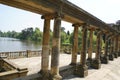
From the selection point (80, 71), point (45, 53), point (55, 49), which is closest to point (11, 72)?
point (45, 53)

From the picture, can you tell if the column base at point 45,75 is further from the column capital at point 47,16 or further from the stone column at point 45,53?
the column capital at point 47,16

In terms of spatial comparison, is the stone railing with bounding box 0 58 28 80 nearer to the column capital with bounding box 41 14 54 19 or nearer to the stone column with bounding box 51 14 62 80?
the stone column with bounding box 51 14 62 80

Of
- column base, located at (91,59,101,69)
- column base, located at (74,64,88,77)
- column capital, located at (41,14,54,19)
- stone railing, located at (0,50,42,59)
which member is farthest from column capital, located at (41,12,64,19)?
stone railing, located at (0,50,42,59)

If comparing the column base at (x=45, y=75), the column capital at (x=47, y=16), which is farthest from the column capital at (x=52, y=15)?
the column base at (x=45, y=75)

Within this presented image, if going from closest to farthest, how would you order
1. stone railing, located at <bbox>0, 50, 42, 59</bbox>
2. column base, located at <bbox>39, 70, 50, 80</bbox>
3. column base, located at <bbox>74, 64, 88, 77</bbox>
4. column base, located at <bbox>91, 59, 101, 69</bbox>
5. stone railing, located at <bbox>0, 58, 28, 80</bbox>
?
column base, located at <bbox>39, 70, 50, 80</bbox>, stone railing, located at <bbox>0, 58, 28, 80</bbox>, column base, located at <bbox>74, 64, 88, 77</bbox>, column base, located at <bbox>91, 59, 101, 69</bbox>, stone railing, located at <bbox>0, 50, 42, 59</bbox>

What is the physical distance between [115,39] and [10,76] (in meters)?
24.5

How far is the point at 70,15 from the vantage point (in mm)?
11203

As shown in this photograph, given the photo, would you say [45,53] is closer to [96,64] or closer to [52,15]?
[52,15]

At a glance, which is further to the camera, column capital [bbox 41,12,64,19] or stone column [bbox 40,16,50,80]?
stone column [bbox 40,16,50,80]

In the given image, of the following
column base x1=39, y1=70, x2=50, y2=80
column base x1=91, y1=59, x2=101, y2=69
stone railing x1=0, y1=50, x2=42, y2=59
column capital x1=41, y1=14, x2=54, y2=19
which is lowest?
column base x1=91, y1=59, x2=101, y2=69

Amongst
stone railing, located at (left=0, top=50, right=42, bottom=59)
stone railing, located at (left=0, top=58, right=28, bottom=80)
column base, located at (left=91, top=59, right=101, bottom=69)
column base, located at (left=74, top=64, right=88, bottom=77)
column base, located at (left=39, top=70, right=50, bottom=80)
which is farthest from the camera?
stone railing, located at (left=0, top=50, right=42, bottom=59)

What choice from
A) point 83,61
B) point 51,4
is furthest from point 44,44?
point 83,61

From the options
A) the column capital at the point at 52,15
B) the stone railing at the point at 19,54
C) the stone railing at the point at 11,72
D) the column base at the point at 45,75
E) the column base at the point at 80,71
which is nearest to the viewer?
the column capital at the point at 52,15

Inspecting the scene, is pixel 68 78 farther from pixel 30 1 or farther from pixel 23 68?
pixel 30 1
